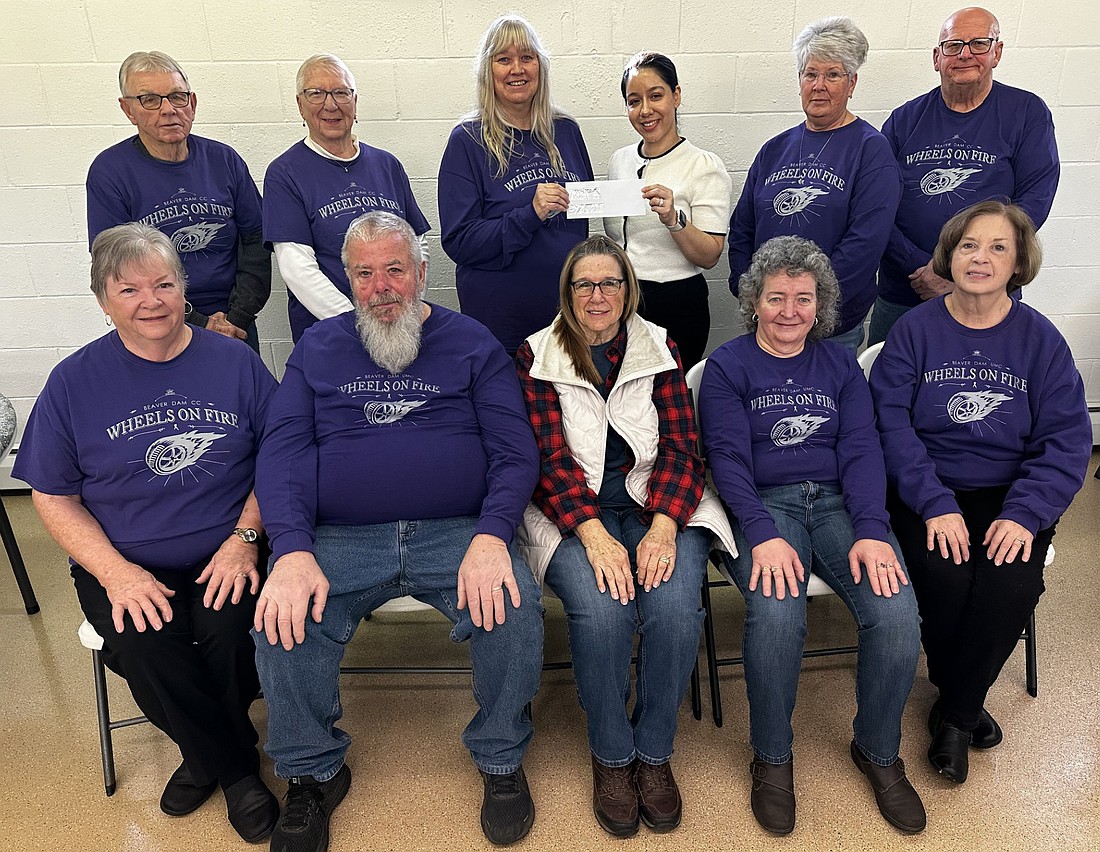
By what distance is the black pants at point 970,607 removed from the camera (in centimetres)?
193

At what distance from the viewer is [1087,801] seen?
1.90 m

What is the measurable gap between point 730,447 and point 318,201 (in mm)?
1468

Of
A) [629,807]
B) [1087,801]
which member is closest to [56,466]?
[629,807]

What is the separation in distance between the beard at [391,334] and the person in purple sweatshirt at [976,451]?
125cm

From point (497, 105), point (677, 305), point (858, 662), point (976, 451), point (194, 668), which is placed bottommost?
point (858, 662)

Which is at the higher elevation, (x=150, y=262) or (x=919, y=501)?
(x=150, y=262)

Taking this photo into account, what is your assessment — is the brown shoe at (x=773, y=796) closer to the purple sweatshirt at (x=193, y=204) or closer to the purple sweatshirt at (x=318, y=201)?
the purple sweatshirt at (x=318, y=201)

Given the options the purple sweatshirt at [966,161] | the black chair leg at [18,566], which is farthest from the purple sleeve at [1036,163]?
the black chair leg at [18,566]

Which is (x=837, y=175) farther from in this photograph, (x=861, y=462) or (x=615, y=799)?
(x=615, y=799)

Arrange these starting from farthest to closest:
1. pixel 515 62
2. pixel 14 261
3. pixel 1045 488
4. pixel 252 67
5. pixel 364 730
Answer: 1. pixel 14 261
2. pixel 252 67
3. pixel 515 62
4. pixel 364 730
5. pixel 1045 488

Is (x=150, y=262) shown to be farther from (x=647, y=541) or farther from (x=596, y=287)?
(x=647, y=541)

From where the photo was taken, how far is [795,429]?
2088mm

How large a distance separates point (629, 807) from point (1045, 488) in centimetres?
128

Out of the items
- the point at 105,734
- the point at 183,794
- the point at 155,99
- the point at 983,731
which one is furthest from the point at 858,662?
the point at 155,99
